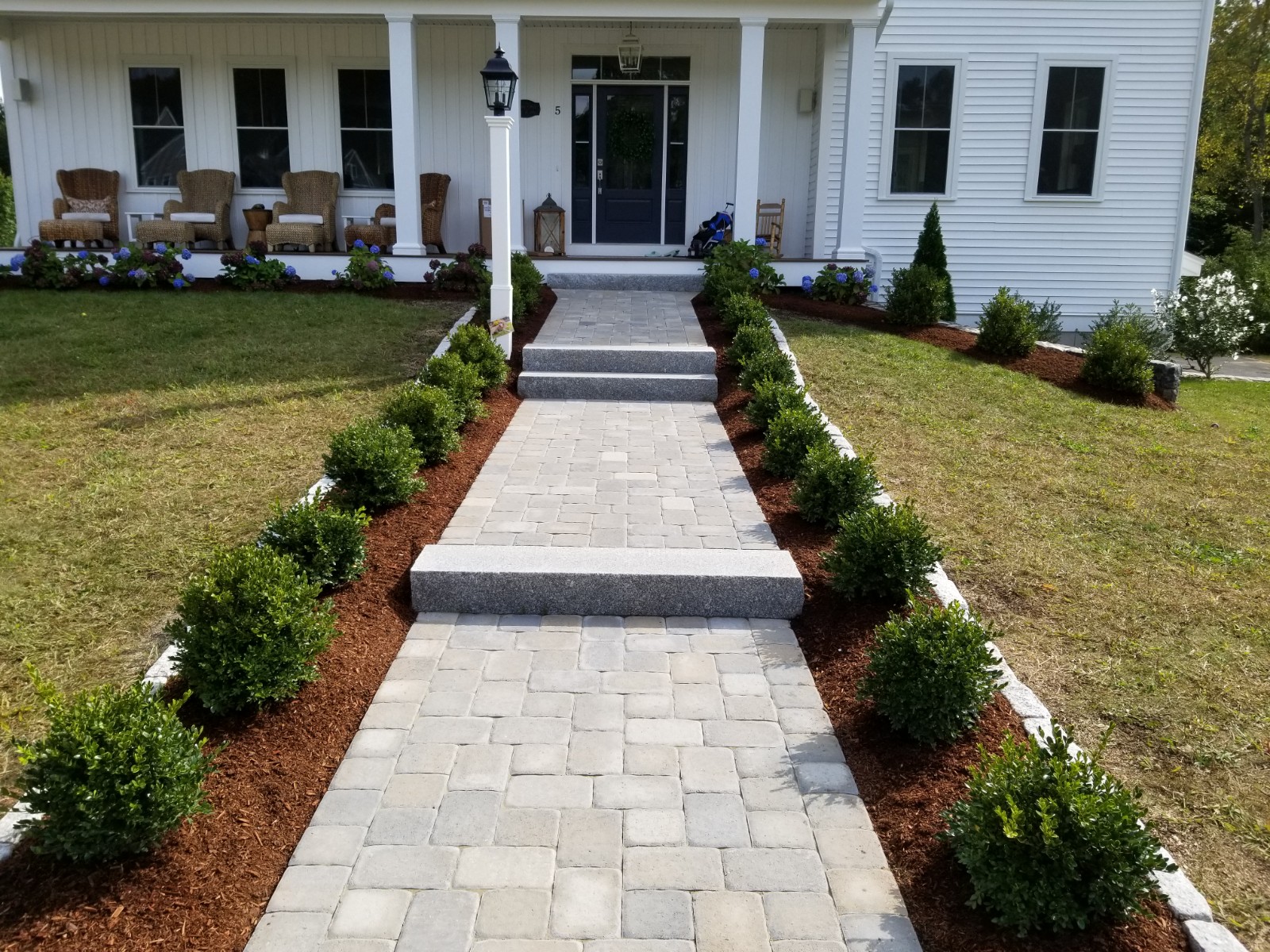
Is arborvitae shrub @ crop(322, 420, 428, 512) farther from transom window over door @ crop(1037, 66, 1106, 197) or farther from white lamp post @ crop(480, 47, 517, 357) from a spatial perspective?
transom window over door @ crop(1037, 66, 1106, 197)

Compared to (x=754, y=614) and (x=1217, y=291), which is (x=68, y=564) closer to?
(x=754, y=614)

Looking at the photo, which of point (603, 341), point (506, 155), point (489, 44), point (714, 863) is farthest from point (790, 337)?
point (714, 863)

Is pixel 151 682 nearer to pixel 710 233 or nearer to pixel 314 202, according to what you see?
pixel 710 233

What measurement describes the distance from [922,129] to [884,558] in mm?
11060

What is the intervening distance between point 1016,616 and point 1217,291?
33.8ft

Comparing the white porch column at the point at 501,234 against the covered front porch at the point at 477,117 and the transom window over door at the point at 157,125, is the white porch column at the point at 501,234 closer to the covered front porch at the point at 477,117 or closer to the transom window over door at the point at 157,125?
the covered front porch at the point at 477,117

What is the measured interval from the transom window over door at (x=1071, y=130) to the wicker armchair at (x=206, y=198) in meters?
11.0

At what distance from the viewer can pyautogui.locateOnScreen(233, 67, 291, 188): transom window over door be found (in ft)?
44.4

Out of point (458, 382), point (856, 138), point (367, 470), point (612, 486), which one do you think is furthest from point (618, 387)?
point (856, 138)

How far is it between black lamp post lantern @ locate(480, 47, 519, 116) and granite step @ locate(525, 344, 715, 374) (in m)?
1.99

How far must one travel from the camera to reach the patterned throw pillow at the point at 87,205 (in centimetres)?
1307

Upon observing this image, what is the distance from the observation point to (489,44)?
13.4 m

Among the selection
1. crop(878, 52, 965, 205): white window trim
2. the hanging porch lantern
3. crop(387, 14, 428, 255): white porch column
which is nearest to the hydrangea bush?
crop(387, 14, 428, 255): white porch column

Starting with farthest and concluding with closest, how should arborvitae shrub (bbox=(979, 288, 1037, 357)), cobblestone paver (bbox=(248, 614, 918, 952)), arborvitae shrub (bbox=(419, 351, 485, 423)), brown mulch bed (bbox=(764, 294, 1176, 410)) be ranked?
arborvitae shrub (bbox=(979, 288, 1037, 357)), brown mulch bed (bbox=(764, 294, 1176, 410)), arborvitae shrub (bbox=(419, 351, 485, 423)), cobblestone paver (bbox=(248, 614, 918, 952))
